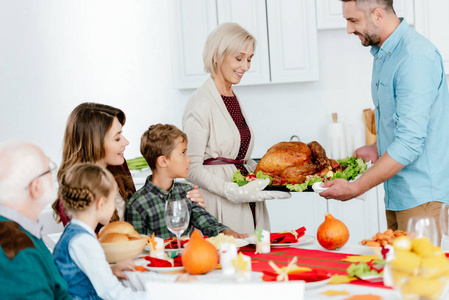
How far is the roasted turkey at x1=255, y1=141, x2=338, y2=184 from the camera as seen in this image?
104 inches

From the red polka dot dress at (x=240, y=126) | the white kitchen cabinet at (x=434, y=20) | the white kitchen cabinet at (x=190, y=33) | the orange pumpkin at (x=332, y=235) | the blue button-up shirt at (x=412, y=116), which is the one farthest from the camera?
the white kitchen cabinet at (x=190, y=33)

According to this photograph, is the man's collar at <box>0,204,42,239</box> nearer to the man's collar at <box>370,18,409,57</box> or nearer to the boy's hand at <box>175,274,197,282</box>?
the boy's hand at <box>175,274,197,282</box>

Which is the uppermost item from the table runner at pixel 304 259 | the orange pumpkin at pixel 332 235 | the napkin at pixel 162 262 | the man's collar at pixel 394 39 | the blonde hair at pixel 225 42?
the blonde hair at pixel 225 42

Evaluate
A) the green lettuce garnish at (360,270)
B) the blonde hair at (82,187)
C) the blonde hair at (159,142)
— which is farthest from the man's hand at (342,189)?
the blonde hair at (82,187)

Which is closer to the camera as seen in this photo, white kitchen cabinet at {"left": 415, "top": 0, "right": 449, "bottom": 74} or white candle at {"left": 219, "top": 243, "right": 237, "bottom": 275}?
white candle at {"left": 219, "top": 243, "right": 237, "bottom": 275}

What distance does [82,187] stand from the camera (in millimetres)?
1812

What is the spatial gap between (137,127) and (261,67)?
113cm

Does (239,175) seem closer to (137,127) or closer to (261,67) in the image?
(261,67)

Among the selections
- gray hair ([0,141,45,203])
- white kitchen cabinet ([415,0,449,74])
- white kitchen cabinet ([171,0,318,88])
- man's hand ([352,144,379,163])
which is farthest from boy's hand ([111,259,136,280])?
white kitchen cabinet ([415,0,449,74])

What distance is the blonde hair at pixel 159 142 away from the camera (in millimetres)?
2588

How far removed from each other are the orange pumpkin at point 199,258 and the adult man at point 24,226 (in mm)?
359

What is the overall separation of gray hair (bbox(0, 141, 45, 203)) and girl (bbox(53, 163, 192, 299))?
0.74 ft

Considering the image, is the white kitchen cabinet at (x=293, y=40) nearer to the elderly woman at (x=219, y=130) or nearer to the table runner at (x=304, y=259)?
the elderly woman at (x=219, y=130)

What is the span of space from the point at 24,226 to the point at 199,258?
0.50 metres
